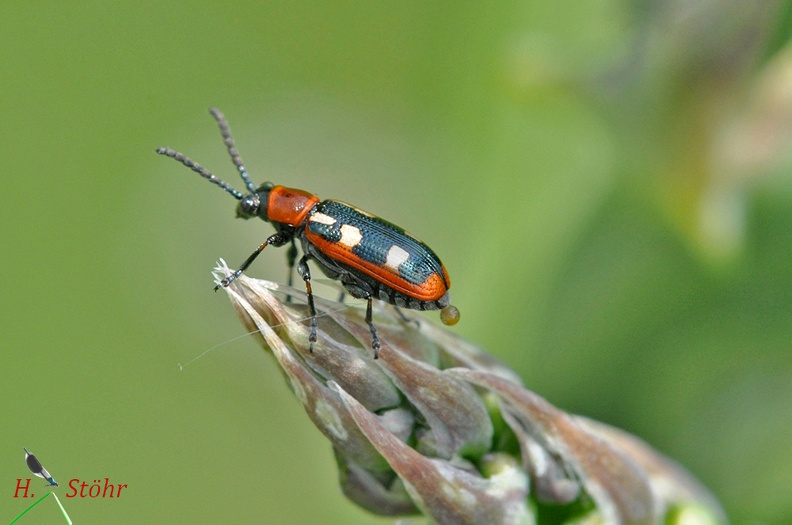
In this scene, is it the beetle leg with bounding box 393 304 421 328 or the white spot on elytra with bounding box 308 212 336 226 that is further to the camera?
the white spot on elytra with bounding box 308 212 336 226

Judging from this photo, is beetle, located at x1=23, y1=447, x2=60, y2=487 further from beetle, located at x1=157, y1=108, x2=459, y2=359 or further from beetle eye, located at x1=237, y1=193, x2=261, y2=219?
beetle eye, located at x1=237, y1=193, x2=261, y2=219

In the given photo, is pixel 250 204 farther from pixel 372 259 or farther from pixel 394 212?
pixel 394 212

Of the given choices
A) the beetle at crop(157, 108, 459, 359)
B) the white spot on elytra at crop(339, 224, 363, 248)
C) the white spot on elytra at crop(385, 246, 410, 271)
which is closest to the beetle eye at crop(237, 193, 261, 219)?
the beetle at crop(157, 108, 459, 359)

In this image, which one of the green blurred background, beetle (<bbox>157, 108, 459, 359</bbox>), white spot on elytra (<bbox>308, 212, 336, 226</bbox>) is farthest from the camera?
the green blurred background

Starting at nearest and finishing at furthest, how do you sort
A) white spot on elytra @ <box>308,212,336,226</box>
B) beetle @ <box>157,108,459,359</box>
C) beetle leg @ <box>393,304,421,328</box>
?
1. beetle leg @ <box>393,304,421,328</box>
2. beetle @ <box>157,108,459,359</box>
3. white spot on elytra @ <box>308,212,336,226</box>

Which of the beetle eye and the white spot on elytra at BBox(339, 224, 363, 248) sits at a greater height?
the beetle eye

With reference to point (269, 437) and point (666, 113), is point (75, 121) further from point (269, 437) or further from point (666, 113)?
point (666, 113)
